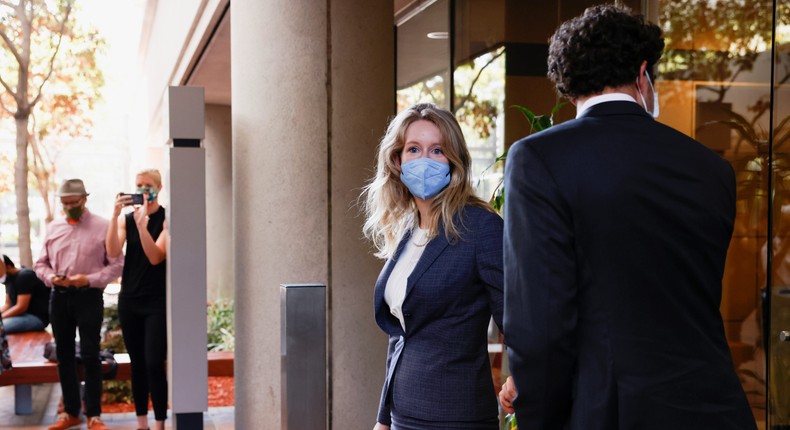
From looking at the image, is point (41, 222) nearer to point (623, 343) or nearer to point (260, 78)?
point (260, 78)

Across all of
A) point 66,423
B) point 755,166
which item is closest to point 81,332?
point 66,423

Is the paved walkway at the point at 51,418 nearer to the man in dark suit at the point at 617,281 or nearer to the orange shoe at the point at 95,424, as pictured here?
the orange shoe at the point at 95,424

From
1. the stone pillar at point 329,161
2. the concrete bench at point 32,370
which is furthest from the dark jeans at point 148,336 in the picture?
the concrete bench at point 32,370

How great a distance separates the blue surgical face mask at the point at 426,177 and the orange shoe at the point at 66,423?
18.3 ft

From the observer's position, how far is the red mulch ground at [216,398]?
941 centimetres

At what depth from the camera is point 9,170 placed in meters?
21.9

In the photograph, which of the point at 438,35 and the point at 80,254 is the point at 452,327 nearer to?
the point at 438,35

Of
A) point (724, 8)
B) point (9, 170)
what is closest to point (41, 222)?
point (9, 170)

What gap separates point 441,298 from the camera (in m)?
2.64

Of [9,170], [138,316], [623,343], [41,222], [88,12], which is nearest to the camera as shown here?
[623,343]

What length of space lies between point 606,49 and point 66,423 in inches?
260

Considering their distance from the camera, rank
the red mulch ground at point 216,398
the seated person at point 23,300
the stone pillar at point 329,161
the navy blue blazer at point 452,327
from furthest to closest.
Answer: the seated person at point 23,300 → the red mulch ground at point 216,398 → the stone pillar at point 329,161 → the navy blue blazer at point 452,327

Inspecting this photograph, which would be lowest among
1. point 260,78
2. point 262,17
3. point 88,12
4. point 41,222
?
point 41,222

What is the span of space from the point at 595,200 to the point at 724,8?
2.20 m
